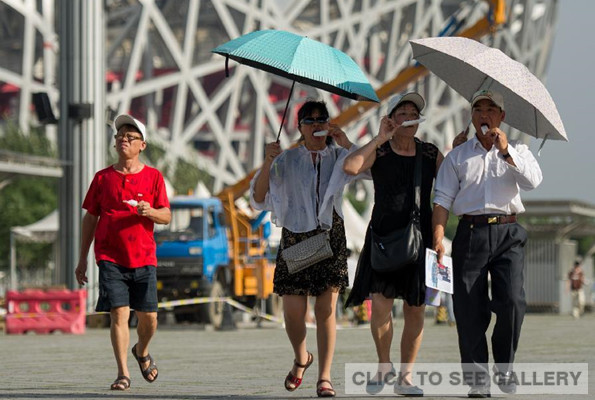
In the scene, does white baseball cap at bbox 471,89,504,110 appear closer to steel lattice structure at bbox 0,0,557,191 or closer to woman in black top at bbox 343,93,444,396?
woman in black top at bbox 343,93,444,396

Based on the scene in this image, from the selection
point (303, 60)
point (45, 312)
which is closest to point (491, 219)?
point (303, 60)

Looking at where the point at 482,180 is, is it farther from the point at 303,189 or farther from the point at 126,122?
the point at 126,122

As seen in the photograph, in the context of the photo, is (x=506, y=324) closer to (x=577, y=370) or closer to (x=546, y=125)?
(x=546, y=125)

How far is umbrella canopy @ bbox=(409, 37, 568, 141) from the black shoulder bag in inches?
29.7

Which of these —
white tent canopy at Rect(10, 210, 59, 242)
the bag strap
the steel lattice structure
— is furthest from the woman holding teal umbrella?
the steel lattice structure

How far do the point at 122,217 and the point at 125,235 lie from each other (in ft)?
0.38

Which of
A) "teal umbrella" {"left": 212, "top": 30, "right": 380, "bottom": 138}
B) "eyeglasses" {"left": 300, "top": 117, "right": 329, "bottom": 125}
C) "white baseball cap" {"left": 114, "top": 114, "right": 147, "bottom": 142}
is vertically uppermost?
"teal umbrella" {"left": 212, "top": 30, "right": 380, "bottom": 138}

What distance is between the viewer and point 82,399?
8.40 m

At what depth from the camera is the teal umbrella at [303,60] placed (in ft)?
28.6

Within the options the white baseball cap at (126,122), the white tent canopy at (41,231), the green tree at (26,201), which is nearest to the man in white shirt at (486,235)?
the white baseball cap at (126,122)

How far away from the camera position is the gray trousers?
8367 mm

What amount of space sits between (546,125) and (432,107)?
8214 centimetres

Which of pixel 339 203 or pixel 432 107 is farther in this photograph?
pixel 432 107

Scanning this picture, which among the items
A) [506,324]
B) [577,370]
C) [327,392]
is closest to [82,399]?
[327,392]
